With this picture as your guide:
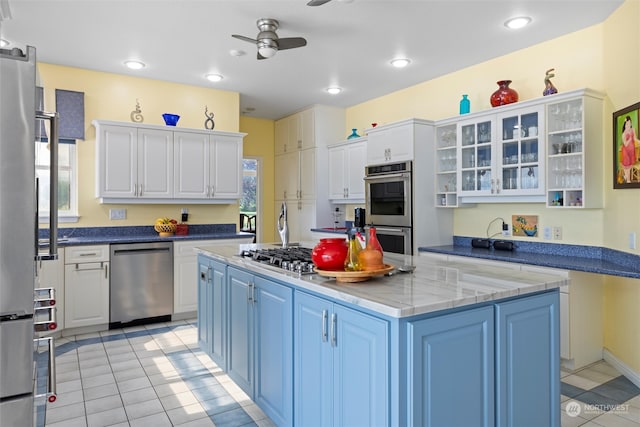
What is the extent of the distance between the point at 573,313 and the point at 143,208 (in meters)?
4.49

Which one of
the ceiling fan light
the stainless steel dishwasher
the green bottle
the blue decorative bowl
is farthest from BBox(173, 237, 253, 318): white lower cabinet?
the green bottle

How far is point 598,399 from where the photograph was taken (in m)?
2.75

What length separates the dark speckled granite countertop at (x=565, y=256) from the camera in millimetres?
2957

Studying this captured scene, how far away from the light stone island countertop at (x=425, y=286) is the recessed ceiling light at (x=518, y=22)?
2.18 meters

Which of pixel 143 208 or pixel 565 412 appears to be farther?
pixel 143 208

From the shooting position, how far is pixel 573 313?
320cm

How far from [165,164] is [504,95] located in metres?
3.67

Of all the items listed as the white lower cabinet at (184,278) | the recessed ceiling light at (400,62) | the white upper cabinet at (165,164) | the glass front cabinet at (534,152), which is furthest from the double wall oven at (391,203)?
the white lower cabinet at (184,278)

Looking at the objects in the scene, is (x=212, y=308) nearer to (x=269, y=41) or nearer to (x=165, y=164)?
(x=269, y=41)

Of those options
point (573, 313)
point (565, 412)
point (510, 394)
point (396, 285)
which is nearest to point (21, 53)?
point (396, 285)

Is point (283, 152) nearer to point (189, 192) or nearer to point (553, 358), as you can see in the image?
point (189, 192)

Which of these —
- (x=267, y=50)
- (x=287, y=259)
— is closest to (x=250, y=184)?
(x=267, y=50)

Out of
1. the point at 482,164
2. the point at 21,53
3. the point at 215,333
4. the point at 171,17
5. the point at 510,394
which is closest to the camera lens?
the point at 21,53

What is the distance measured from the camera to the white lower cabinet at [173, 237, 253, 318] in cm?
464
